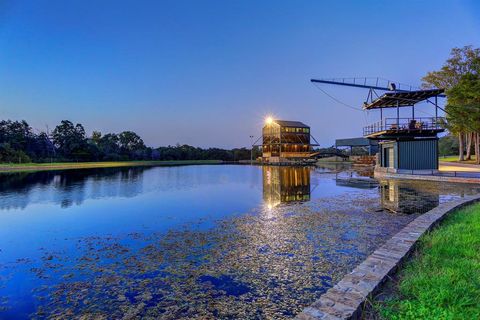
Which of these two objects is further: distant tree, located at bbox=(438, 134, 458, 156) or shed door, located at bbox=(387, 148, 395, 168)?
distant tree, located at bbox=(438, 134, 458, 156)

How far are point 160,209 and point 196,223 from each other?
3061mm

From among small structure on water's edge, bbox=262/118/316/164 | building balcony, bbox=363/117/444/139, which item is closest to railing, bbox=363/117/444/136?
building balcony, bbox=363/117/444/139

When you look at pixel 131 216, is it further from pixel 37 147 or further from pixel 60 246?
pixel 37 147

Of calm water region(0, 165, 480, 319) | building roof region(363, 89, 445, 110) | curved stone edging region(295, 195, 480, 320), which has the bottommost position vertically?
calm water region(0, 165, 480, 319)

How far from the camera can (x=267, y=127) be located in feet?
206

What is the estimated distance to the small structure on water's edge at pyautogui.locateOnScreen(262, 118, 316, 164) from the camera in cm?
5809

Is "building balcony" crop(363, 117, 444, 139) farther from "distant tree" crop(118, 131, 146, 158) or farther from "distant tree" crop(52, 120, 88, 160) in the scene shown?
"distant tree" crop(118, 131, 146, 158)

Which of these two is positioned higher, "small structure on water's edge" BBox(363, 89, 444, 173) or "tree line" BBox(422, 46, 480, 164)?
"tree line" BBox(422, 46, 480, 164)

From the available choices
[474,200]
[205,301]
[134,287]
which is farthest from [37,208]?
[474,200]

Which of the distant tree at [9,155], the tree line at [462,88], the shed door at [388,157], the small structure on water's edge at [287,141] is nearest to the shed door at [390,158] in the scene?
the shed door at [388,157]

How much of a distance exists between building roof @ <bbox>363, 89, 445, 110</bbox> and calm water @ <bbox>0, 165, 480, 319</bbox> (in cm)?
1267

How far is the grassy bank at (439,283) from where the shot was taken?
2.93m

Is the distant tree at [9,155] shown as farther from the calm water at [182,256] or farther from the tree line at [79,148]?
the calm water at [182,256]

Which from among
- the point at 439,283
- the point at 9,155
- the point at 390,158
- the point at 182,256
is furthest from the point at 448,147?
the point at 9,155
